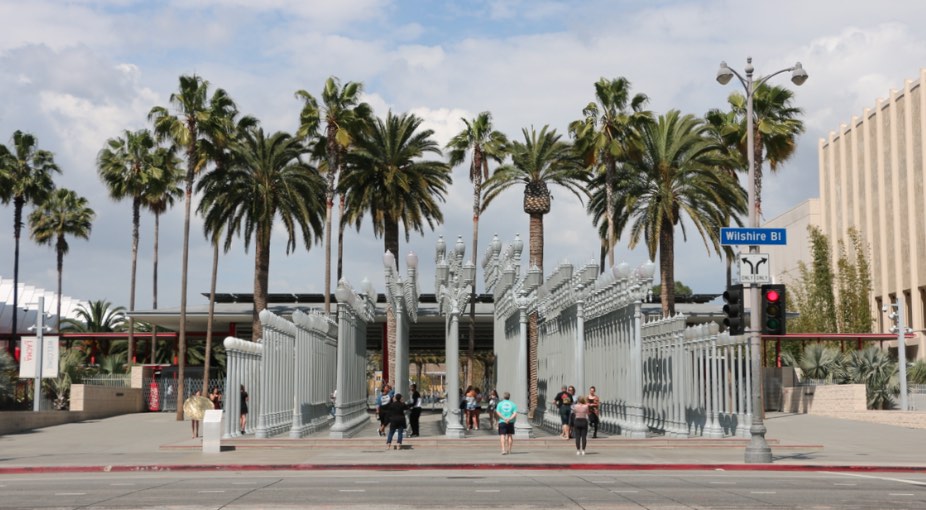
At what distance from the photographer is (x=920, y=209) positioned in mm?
67062

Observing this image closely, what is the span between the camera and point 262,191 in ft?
167

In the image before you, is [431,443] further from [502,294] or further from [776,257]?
[776,257]

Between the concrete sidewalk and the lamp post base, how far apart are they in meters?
0.21

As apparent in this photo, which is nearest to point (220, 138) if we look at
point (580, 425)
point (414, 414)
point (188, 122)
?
point (188, 122)

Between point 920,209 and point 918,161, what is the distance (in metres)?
2.87

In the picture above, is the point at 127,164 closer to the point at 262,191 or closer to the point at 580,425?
the point at 262,191

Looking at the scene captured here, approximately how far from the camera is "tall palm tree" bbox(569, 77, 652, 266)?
155 feet

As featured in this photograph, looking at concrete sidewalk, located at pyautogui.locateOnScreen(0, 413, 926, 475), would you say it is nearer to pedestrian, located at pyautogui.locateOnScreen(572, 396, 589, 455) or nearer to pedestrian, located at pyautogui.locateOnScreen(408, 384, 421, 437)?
pedestrian, located at pyautogui.locateOnScreen(572, 396, 589, 455)

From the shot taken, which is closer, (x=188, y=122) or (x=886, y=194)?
(x=188, y=122)

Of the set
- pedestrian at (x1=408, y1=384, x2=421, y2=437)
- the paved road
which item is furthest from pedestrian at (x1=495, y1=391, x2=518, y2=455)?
pedestrian at (x1=408, y1=384, x2=421, y2=437)

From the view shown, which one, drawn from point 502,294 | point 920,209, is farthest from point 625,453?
point 920,209

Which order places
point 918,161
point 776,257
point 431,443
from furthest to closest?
point 776,257 < point 918,161 < point 431,443

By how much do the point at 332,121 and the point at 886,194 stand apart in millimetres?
38784

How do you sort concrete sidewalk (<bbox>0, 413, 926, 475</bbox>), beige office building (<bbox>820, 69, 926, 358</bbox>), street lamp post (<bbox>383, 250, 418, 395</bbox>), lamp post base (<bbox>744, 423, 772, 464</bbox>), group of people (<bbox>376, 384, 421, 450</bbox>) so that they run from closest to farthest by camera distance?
1. concrete sidewalk (<bbox>0, 413, 926, 475</bbox>)
2. lamp post base (<bbox>744, 423, 772, 464</bbox>)
3. group of people (<bbox>376, 384, 421, 450</bbox>)
4. street lamp post (<bbox>383, 250, 418, 395</bbox>)
5. beige office building (<bbox>820, 69, 926, 358</bbox>)
